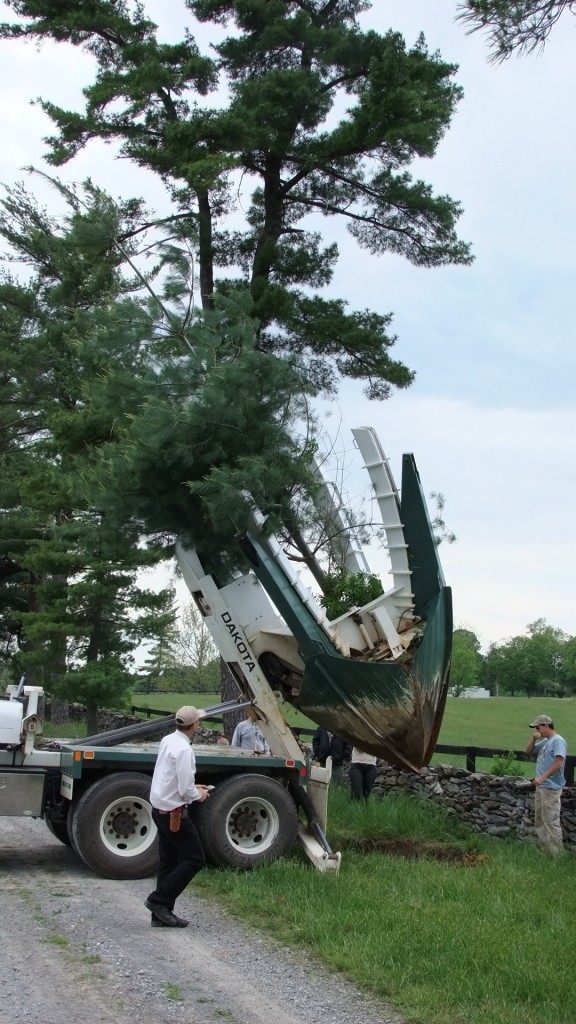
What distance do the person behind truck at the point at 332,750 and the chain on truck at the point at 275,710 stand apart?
384 cm

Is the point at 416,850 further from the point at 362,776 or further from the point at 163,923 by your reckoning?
the point at 163,923

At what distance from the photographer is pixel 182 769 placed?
7180mm

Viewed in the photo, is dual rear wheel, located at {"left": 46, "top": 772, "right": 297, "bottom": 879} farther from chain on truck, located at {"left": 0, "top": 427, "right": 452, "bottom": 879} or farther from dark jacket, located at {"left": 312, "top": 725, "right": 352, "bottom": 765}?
dark jacket, located at {"left": 312, "top": 725, "right": 352, "bottom": 765}

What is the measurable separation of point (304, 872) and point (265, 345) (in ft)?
30.6

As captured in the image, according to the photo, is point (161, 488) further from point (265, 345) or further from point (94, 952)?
point (265, 345)

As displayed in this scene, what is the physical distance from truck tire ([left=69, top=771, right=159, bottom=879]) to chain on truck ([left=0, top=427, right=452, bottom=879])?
0.01 metres

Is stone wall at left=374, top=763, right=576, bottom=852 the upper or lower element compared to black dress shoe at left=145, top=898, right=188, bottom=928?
upper

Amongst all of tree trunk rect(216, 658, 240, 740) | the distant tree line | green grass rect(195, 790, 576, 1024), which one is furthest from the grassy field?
the distant tree line

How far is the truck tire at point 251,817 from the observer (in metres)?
9.93

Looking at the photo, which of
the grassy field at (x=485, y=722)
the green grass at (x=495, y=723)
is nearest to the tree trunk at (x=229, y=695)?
the grassy field at (x=485, y=722)

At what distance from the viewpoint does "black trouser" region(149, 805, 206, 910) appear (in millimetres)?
7211

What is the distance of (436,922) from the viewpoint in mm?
7527

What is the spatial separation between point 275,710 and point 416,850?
2.31 meters

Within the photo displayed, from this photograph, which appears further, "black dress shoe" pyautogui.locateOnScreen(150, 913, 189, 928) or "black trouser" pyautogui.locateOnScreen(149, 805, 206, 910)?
"black dress shoe" pyautogui.locateOnScreen(150, 913, 189, 928)
